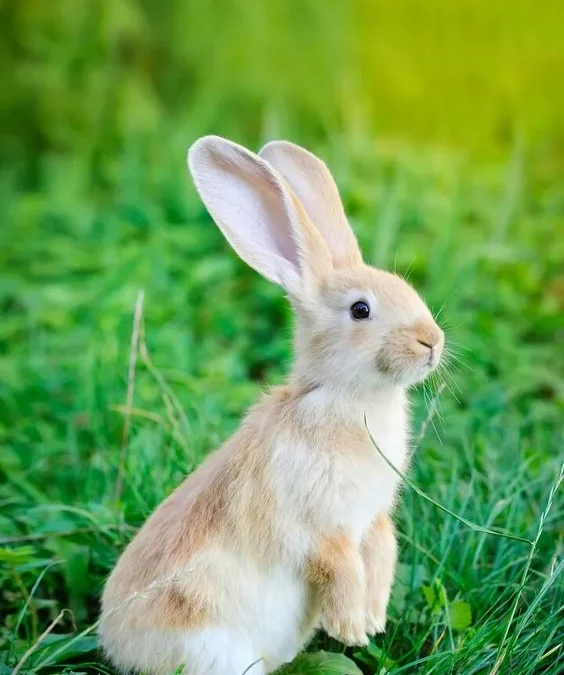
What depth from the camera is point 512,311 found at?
478 cm

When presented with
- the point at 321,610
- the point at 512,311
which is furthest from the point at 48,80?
the point at 321,610

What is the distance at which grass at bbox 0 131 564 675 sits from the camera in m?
2.68

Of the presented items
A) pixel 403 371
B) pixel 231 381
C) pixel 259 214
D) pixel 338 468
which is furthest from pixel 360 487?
pixel 231 381

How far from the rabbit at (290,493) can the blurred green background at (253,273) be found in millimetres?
201

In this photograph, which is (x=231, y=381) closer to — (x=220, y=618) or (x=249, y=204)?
(x=249, y=204)

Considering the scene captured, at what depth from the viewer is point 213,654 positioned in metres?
2.30

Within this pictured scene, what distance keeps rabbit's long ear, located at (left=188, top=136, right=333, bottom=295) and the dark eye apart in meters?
0.12

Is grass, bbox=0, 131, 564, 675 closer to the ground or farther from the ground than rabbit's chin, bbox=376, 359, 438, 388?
closer to the ground

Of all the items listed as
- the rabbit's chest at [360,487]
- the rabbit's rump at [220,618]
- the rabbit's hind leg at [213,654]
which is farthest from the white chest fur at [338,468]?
the rabbit's hind leg at [213,654]

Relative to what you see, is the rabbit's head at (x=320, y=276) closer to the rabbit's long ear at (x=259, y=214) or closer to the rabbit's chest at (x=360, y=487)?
the rabbit's long ear at (x=259, y=214)

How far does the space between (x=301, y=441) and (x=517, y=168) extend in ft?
11.1

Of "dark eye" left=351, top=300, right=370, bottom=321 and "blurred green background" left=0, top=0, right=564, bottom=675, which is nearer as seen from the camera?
"dark eye" left=351, top=300, right=370, bottom=321

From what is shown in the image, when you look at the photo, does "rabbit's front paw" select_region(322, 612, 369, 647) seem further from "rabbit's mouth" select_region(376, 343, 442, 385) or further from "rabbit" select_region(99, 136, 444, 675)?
"rabbit's mouth" select_region(376, 343, 442, 385)

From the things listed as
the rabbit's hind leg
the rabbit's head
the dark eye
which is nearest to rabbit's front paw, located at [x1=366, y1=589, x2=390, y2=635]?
the rabbit's hind leg
